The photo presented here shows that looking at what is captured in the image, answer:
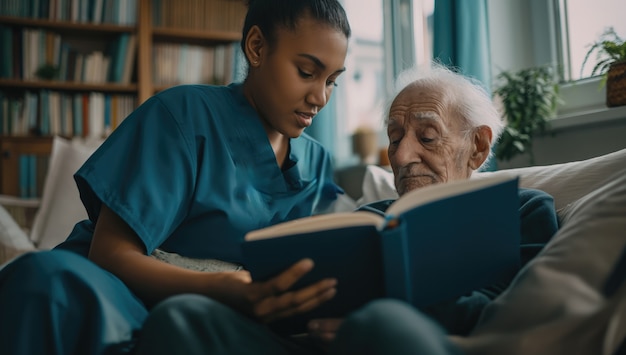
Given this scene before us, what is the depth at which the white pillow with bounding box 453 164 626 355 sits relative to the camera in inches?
27.4

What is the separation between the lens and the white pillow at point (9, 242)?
2.31 metres

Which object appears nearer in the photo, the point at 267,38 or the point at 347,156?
the point at 267,38

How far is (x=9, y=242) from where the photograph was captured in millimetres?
2322

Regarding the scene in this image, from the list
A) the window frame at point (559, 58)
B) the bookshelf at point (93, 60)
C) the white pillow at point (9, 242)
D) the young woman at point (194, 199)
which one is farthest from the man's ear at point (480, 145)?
the bookshelf at point (93, 60)

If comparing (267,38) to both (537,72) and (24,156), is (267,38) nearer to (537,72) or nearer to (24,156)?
(537,72)

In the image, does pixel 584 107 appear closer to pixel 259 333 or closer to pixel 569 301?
pixel 569 301

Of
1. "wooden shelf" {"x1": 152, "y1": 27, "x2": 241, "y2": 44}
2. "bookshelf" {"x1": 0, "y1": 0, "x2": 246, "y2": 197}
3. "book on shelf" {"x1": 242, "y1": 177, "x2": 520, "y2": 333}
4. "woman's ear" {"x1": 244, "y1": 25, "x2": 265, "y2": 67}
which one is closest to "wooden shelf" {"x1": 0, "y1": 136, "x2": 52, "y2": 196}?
"bookshelf" {"x1": 0, "y1": 0, "x2": 246, "y2": 197}

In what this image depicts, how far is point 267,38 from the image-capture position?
136 centimetres

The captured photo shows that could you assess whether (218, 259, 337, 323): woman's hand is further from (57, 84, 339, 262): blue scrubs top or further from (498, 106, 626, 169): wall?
(498, 106, 626, 169): wall

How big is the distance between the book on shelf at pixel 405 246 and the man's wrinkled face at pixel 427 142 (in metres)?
0.43

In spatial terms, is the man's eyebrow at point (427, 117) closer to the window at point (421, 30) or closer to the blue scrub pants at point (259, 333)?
the blue scrub pants at point (259, 333)

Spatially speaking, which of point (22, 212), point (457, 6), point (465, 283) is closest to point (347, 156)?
point (457, 6)

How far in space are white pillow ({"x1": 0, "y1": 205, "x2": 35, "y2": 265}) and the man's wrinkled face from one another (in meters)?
1.69

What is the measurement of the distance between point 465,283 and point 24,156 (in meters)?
3.25
